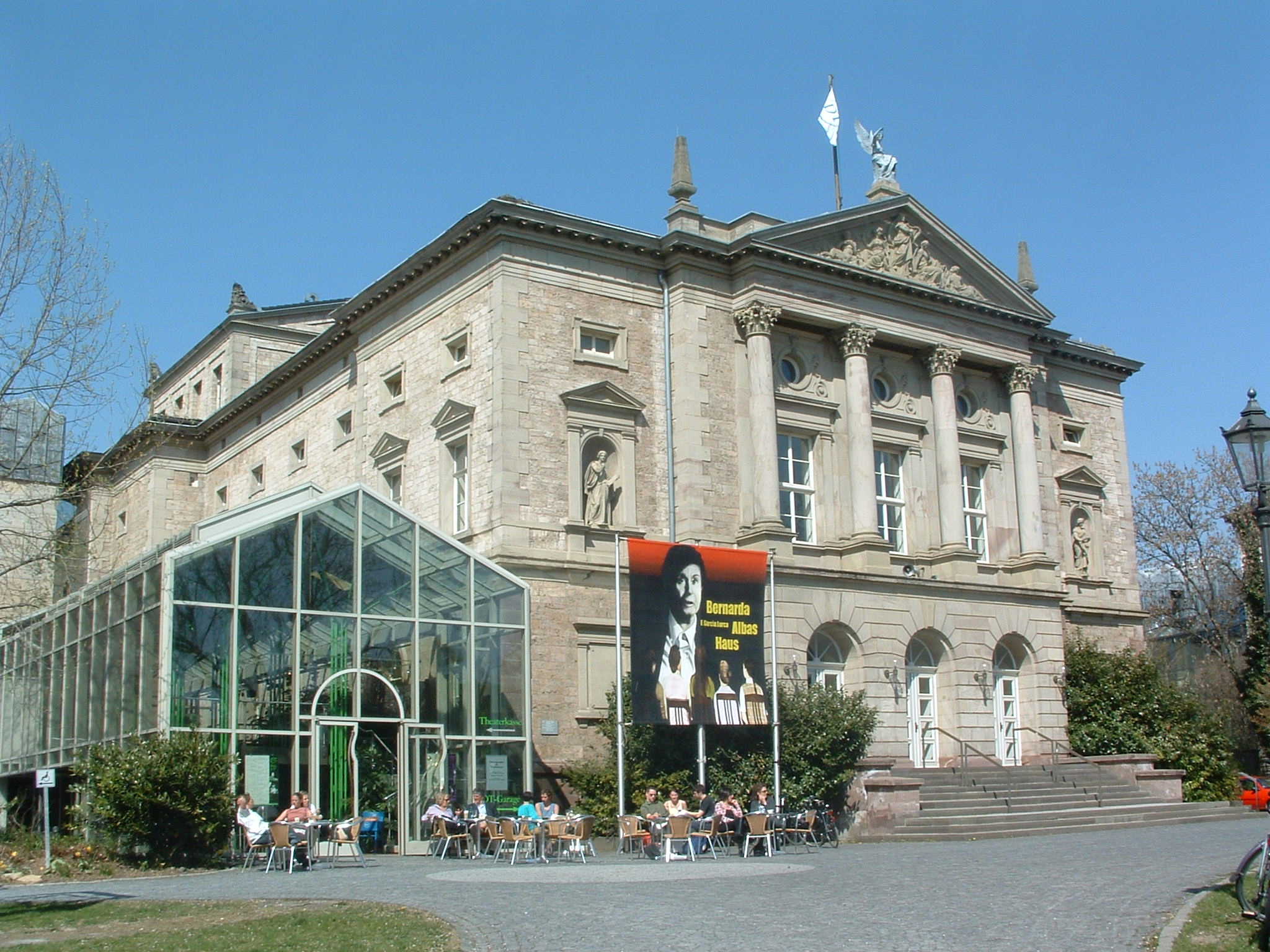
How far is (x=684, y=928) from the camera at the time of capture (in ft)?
45.7

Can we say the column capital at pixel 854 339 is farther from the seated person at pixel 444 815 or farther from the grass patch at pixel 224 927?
the grass patch at pixel 224 927

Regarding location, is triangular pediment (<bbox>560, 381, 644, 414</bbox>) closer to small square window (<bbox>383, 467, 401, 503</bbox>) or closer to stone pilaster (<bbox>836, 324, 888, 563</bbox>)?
stone pilaster (<bbox>836, 324, 888, 563</bbox>)

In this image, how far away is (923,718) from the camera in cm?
3625

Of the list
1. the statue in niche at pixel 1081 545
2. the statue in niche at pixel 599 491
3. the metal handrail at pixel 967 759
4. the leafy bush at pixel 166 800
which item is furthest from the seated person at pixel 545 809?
the statue in niche at pixel 1081 545

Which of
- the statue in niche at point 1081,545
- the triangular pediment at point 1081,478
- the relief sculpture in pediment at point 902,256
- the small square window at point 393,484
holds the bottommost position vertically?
the statue in niche at point 1081,545

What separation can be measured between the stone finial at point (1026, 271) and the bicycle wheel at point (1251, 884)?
3097 cm

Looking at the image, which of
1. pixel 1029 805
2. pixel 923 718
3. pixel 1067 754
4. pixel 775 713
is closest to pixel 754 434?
pixel 775 713

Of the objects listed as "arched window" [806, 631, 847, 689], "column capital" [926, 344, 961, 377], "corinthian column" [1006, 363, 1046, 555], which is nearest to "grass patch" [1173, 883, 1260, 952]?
"arched window" [806, 631, 847, 689]

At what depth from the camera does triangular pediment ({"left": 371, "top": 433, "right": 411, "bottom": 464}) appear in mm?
36750

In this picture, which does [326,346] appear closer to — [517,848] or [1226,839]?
[517,848]

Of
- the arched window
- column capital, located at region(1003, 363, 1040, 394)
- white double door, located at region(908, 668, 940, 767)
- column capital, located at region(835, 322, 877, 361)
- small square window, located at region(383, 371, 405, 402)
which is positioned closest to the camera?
the arched window

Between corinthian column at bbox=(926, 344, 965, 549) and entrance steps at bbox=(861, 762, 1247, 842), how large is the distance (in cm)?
634

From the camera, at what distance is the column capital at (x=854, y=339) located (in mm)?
36469

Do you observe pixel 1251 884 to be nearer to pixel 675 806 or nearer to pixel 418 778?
pixel 675 806
